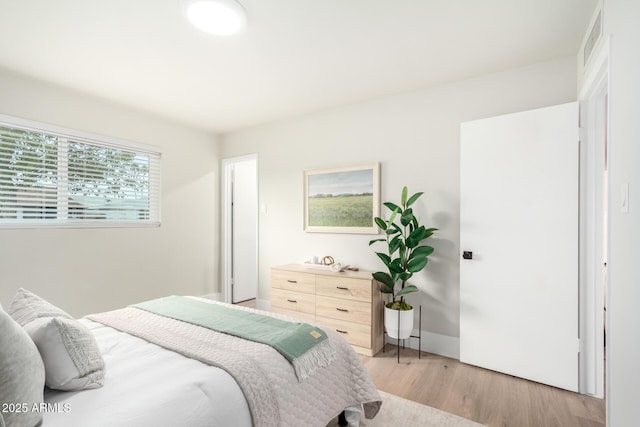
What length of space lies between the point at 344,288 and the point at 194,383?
1.88 meters

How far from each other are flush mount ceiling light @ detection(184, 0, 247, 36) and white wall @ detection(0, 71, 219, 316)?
2.07 metres

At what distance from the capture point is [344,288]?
2.95 metres

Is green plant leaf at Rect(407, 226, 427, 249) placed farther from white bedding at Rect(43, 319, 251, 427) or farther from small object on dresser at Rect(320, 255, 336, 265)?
white bedding at Rect(43, 319, 251, 427)

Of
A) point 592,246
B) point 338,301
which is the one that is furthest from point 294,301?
point 592,246

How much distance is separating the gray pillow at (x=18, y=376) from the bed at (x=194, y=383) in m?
0.03

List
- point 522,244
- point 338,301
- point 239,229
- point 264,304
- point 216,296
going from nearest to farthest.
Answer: point 522,244
point 338,301
point 264,304
point 216,296
point 239,229

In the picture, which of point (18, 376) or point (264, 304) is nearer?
point (18, 376)

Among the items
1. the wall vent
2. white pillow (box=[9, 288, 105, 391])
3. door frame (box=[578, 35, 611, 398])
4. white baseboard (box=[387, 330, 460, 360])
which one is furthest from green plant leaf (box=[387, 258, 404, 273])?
white pillow (box=[9, 288, 105, 391])

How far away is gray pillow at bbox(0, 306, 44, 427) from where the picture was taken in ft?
2.96

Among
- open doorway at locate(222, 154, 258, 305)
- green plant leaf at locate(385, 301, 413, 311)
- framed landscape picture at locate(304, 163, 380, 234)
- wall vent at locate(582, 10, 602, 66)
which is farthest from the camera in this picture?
open doorway at locate(222, 154, 258, 305)

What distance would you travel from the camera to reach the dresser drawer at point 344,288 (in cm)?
283

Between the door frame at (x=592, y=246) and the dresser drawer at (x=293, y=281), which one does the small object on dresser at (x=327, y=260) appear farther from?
the door frame at (x=592, y=246)

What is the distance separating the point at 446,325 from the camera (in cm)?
285

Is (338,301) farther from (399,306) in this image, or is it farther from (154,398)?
(154,398)
